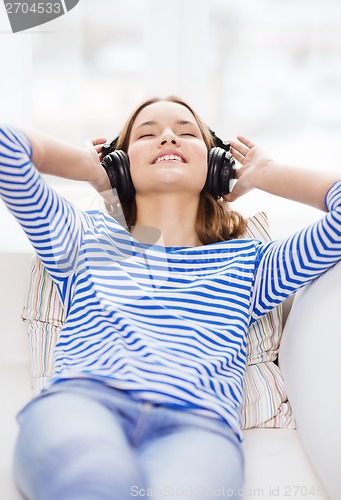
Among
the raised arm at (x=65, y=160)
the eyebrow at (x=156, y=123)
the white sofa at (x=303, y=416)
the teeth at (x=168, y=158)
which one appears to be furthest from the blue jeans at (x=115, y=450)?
the eyebrow at (x=156, y=123)

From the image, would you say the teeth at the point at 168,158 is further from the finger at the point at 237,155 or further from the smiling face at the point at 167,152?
the finger at the point at 237,155

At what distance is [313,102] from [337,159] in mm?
278

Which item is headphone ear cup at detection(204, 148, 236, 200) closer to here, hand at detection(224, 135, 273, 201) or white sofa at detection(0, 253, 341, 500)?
hand at detection(224, 135, 273, 201)

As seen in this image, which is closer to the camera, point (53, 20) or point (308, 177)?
point (308, 177)

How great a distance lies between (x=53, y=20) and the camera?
2.88 m

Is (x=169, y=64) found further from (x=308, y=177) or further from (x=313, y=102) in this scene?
(x=308, y=177)

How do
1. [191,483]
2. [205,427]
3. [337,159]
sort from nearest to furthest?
[191,483], [205,427], [337,159]

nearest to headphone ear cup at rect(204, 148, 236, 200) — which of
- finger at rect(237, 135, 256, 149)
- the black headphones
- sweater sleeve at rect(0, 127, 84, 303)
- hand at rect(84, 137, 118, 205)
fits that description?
the black headphones

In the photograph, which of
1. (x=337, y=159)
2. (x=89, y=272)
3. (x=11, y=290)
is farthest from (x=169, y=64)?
(x=89, y=272)

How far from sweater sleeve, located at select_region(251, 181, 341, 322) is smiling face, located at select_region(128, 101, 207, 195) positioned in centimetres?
24

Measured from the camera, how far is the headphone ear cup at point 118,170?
147cm

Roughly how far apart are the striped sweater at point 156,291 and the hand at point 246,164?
0.15 meters

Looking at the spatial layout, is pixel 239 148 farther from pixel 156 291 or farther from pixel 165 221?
pixel 156 291

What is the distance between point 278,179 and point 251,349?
381 millimetres
